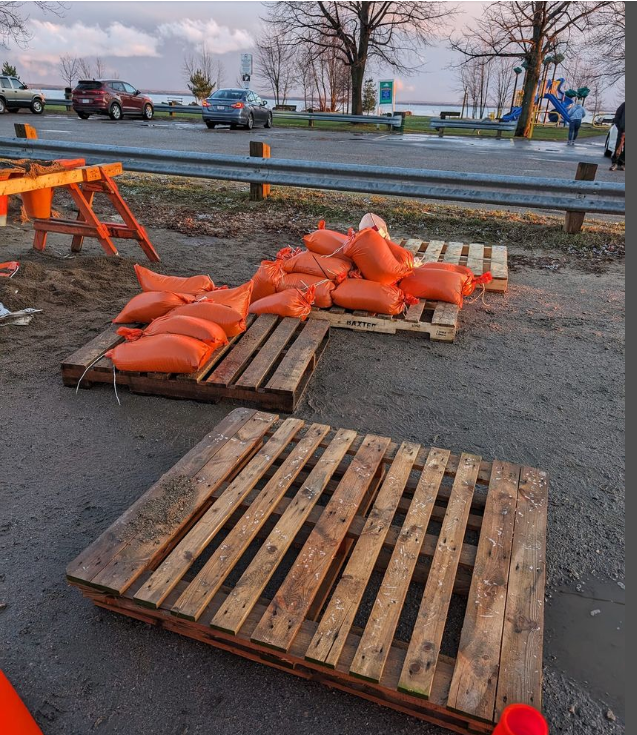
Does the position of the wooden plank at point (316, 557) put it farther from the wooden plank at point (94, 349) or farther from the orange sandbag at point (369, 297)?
the wooden plank at point (94, 349)

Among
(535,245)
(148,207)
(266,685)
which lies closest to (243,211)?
(148,207)

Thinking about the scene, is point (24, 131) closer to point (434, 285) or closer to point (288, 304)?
point (288, 304)

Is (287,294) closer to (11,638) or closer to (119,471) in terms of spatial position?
(119,471)

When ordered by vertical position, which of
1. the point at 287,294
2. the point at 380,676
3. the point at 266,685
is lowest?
the point at 266,685

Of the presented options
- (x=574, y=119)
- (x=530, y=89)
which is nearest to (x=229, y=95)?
(x=530, y=89)

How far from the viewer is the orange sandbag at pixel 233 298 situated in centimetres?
428

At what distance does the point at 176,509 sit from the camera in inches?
98.3

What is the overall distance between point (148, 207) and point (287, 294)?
5.19 meters

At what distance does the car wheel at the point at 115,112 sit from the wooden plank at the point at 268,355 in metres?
24.0

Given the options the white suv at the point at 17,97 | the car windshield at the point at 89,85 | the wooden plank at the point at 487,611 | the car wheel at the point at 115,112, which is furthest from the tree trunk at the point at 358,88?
the wooden plank at the point at 487,611

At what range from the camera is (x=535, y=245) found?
748 centimetres

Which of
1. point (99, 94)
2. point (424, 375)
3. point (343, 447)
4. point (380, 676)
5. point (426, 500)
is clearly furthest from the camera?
point (99, 94)

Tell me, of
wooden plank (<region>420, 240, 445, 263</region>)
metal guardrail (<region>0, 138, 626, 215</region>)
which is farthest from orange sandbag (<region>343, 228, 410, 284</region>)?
metal guardrail (<region>0, 138, 626, 215</region>)

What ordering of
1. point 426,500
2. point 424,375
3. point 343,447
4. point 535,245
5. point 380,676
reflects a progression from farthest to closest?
point 535,245 → point 424,375 → point 343,447 → point 426,500 → point 380,676
